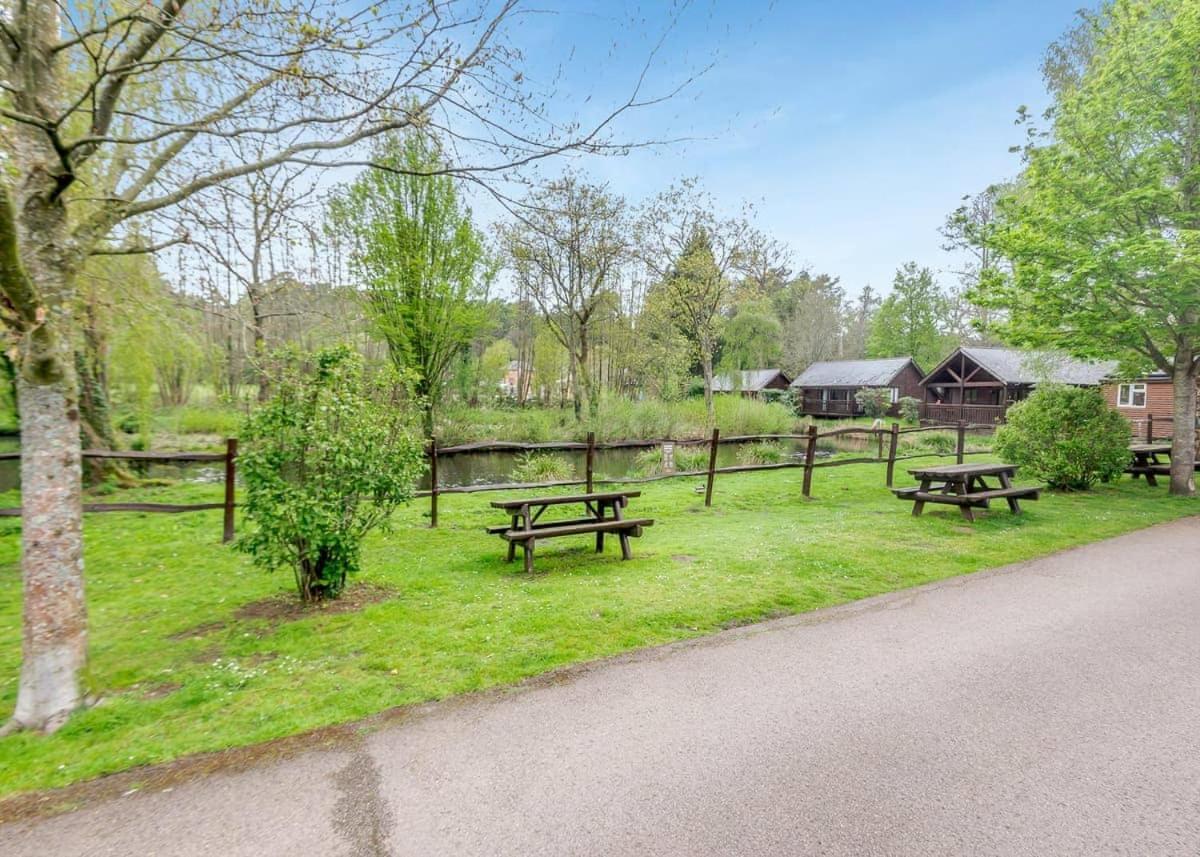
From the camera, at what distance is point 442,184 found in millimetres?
16422

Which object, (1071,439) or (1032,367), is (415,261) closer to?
(1071,439)

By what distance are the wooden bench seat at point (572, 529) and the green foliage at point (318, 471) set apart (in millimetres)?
1219

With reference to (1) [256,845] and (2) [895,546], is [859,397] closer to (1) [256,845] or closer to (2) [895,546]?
(2) [895,546]

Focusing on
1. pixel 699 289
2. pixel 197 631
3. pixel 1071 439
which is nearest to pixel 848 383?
pixel 699 289

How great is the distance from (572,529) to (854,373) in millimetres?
35527

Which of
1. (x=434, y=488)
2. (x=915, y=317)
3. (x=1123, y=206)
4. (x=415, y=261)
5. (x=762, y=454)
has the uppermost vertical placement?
(x=915, y=317)

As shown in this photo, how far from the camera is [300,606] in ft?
14.1

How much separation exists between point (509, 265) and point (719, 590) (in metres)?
19.5

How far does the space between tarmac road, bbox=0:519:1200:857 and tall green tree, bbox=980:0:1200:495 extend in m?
7.34

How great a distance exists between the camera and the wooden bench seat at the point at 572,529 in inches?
208

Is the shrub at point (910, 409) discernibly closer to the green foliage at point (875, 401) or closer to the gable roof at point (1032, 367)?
the green foliage at point (875, 401)

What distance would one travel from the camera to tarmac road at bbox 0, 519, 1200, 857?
79.6 inches

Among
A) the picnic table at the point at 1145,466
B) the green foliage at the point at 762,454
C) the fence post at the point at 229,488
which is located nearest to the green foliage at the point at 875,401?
the green foliage at the point at 762,454

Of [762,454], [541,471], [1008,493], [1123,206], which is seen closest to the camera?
[1008,493]
